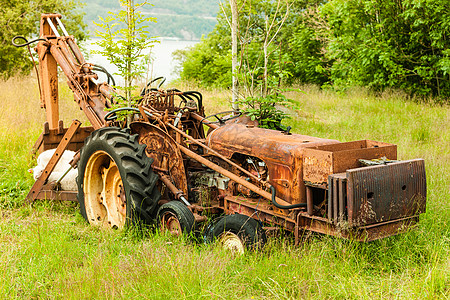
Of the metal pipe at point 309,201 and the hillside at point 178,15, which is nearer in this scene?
the metal pipe at point 309,201

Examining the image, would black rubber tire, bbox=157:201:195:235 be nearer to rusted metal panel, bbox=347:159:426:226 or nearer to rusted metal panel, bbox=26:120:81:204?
rusted metal panel, bbox=347:159:426:226

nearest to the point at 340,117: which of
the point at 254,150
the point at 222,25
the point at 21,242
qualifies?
the point at 254,150

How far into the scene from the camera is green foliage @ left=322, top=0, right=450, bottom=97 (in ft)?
41.8

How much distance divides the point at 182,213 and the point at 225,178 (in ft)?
2.05

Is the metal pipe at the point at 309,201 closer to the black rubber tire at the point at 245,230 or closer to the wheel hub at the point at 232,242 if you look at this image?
the black rubber tire at the point at 245,230

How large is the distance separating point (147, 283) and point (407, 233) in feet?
7.27

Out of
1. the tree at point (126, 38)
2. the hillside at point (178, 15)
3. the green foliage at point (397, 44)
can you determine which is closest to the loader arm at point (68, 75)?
the tree at point (126, 38)

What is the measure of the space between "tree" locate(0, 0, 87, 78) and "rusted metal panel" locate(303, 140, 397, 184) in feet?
40.0

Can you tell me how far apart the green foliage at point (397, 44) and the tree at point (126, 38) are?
29.8 ft

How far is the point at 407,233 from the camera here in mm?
4102

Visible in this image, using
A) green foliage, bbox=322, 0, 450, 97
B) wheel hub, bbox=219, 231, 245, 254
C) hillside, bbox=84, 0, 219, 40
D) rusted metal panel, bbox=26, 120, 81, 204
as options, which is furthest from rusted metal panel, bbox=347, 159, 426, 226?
hillside, bbox=84, 0, 219, 40

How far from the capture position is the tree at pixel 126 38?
5.57 m

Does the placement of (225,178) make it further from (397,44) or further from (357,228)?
(397,44)

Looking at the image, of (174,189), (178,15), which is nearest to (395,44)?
(174,189)
